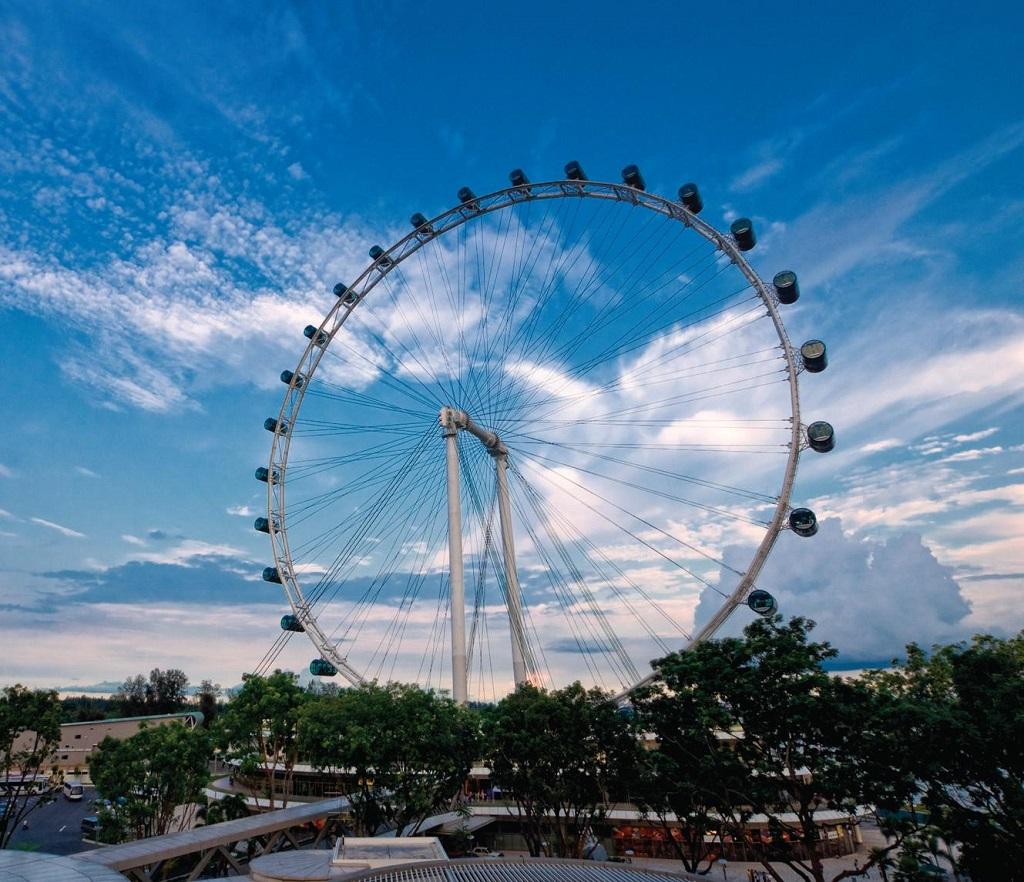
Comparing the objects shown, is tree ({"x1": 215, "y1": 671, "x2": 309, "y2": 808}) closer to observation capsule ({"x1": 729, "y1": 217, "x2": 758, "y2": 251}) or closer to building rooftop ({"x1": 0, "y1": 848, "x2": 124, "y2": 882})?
building rooftop ({"x1": 0, "y1": 848, "x2": 124, "y2": 882})

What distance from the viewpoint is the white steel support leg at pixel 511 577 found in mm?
37656

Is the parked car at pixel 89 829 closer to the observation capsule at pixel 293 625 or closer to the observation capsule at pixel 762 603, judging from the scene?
the observation capsule at pixel 293 625

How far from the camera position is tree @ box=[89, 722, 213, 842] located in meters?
31.1

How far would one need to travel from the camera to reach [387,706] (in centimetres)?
2877

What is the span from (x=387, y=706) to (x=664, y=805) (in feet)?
42.5

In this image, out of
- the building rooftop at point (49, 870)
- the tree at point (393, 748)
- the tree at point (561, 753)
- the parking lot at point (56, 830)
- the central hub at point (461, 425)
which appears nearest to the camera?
the building rooftop at point (49, 870)

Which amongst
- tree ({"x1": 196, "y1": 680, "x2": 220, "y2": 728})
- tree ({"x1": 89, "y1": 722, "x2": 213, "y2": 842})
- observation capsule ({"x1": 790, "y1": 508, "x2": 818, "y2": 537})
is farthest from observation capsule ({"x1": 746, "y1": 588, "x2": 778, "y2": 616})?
tree ({"x1": 196, "y1": 680, "x2": 220, "y2": 728})

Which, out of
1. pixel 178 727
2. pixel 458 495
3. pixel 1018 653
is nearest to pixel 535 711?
pixel 458 495

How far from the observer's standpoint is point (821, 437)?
3008cm

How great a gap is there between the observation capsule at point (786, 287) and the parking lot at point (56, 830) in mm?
43245

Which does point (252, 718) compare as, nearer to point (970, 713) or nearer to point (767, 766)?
point (767, 766)

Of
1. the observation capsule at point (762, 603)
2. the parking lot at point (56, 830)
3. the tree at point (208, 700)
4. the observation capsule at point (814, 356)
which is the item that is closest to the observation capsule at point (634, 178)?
the observation capsule at point (814, 356)

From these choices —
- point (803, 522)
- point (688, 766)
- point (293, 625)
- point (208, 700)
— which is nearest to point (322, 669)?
point (293, 625)

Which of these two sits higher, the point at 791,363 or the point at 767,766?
the point at 791,363
